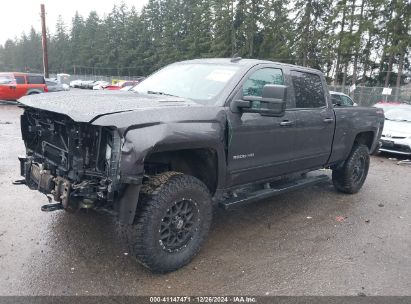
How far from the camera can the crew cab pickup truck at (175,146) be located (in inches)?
121

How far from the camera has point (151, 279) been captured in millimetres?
3389

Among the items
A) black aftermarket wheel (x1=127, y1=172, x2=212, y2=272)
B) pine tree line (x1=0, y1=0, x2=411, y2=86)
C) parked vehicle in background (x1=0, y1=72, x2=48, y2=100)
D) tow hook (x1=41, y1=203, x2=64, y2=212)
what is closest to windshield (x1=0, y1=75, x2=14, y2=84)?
parked vehicle in background (x1=0, y1=72, x2=48, y2=100)

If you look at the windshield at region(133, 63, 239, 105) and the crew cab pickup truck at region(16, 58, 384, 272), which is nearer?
the crew cab pickup truck at region(16, 58, 384, 272)

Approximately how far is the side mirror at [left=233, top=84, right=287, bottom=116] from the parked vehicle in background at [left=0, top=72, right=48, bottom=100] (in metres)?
18.0

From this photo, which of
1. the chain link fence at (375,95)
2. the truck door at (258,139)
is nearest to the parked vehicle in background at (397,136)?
the truck door at (258,139)

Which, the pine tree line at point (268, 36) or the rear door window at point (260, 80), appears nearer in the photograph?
the rear door window at point (260, 80)

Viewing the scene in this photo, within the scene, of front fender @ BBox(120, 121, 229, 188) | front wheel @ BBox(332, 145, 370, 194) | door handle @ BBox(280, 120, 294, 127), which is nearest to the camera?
front fender @ BBox(120, 121, 229, 188)

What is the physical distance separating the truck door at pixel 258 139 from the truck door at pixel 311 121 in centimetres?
20

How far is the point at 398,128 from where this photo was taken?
33.5 ft

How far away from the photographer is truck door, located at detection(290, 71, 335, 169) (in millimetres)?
4816

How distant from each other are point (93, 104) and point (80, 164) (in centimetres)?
52

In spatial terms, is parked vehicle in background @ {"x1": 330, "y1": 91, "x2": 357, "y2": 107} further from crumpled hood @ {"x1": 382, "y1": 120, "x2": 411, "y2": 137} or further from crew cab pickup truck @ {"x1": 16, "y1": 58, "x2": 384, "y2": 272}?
crumpled hood @ {"x1": 382, "y1": 120, "x2": 411, "y2": 137}

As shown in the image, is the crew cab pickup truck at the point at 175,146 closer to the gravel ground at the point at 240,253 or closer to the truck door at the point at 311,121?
the truck door at the point at 311,121

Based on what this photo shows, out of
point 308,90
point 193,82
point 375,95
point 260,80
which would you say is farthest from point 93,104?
point 375,95
